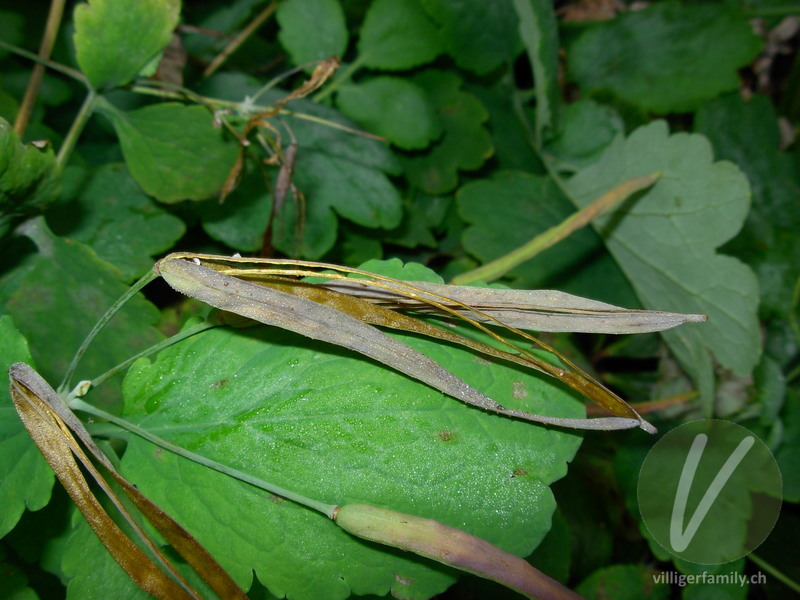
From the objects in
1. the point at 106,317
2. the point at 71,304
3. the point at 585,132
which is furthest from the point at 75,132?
the point at 585,132

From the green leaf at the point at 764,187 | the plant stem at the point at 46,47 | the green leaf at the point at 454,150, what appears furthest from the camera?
the green leaf at the point at 764,187

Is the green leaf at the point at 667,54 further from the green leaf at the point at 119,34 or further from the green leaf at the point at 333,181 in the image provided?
the green leaf at the point at 119,34

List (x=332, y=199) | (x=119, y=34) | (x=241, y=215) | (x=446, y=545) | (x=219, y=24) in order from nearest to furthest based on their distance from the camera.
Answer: (x=446, y=545)
(x=119, y=34)
(x=241, y=215)
(x=332, y=199)
(x=219, y=24)

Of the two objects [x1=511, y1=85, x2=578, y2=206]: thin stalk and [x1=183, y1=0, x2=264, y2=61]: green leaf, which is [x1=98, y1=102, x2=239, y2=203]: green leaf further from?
[x1=511, y1=85, x2=578, y2=206]: thin stalk

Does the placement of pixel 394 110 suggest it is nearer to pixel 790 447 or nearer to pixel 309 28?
pixel 309 28

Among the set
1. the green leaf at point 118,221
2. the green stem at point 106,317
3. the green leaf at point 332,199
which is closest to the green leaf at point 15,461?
the green stem at point 106,317

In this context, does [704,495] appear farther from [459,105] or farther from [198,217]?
[198,217]

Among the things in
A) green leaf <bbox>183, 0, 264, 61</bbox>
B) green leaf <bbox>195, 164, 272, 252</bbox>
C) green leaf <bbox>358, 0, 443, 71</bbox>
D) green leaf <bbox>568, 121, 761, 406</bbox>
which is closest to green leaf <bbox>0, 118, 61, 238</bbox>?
green leaf <bbox>195, 164, 272, 252</bbox>
